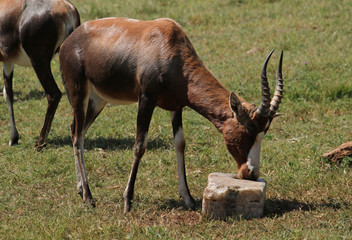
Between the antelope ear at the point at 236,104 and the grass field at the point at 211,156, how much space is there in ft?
3.66

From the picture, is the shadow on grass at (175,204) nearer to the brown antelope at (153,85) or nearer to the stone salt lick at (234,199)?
the brown antelope at (153,85)

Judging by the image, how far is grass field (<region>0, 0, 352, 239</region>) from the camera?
5.91 meters

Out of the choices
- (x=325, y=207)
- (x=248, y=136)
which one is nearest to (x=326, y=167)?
(x=325, y=207)

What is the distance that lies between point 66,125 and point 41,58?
54.7 inches

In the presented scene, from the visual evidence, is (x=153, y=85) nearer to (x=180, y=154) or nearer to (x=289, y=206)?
(x=180, y=154)

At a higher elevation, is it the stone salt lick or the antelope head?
the antelope head

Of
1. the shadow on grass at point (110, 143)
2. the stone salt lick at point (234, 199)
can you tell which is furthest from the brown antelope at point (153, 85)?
the shadow on grass at point (110, 143)

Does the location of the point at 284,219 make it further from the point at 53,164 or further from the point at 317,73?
the point at 317,73

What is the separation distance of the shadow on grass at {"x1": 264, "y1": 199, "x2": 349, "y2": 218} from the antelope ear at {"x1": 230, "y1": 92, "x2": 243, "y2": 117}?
3.75 ft

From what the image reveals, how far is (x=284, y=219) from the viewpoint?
600 cm

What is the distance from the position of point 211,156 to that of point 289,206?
1885mm

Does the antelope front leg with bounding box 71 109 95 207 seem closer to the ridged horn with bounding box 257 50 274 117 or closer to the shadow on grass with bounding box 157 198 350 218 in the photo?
the shadow on grass with bounding box 157 198 350 218

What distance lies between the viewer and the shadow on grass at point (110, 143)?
28.2 ft

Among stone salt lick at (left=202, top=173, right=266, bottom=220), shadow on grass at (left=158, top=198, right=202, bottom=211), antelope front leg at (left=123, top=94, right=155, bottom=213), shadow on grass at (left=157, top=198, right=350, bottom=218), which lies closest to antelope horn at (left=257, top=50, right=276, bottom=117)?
stone salt lick at (left=202, top=173, right=266, bottom=220)
